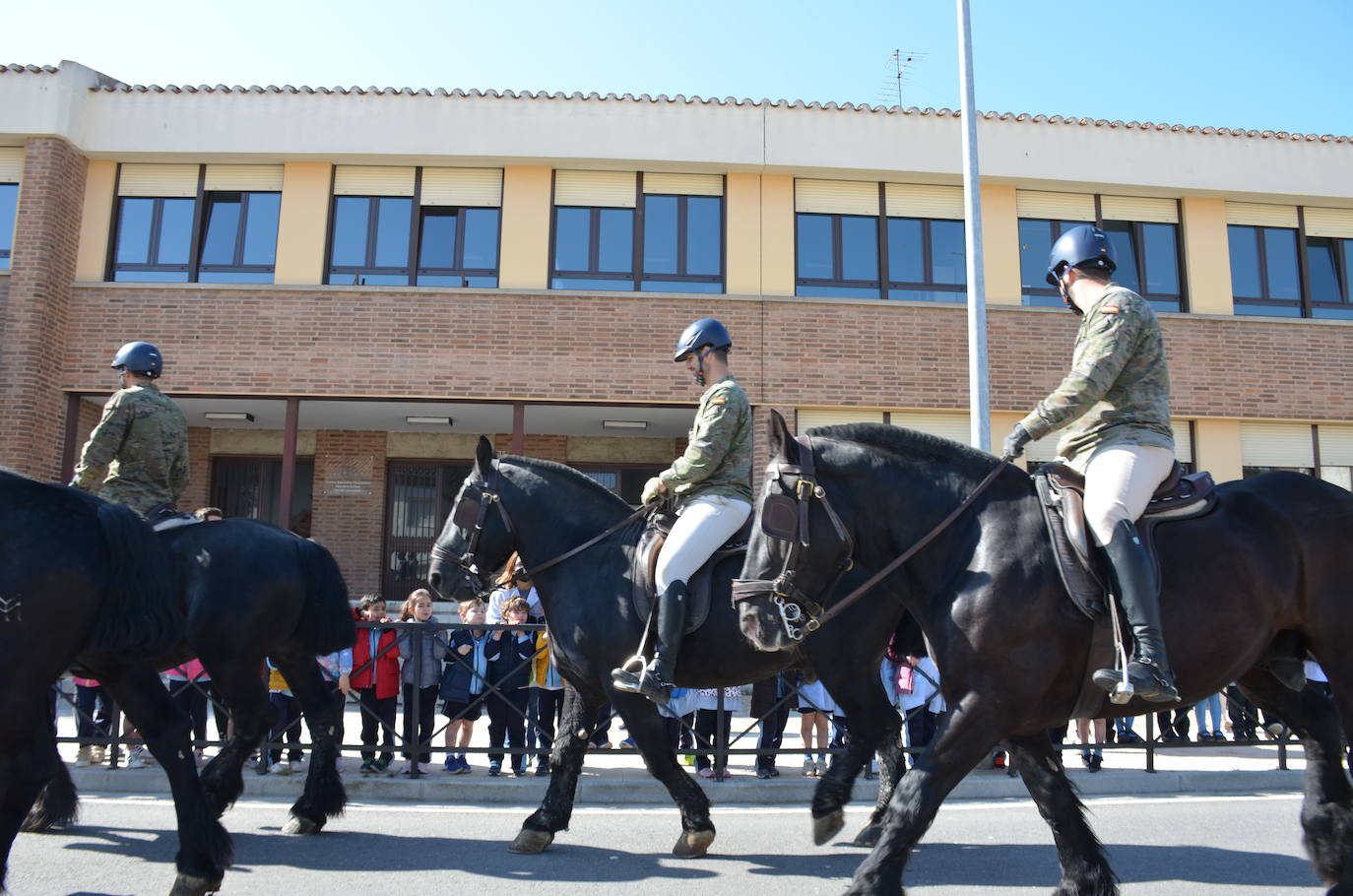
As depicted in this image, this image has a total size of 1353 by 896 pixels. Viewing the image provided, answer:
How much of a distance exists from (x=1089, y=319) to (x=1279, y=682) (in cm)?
208

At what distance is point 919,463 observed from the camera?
4.40 metres

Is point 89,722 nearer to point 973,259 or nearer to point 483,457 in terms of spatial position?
point 483,457

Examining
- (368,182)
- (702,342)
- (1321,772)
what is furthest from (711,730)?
(368,182)

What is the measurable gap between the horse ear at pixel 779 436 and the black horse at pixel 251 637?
3.86 meters

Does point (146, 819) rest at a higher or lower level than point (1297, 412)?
lower

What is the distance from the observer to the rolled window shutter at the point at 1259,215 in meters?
17.6

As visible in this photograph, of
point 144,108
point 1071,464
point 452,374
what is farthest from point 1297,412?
point 144,108

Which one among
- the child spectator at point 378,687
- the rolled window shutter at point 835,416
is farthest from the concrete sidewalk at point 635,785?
the rolled window shutter at point 835,416

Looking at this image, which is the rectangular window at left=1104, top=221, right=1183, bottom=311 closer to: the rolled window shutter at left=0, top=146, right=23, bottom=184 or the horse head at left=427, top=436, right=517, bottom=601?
the horse head at left=427, top=436, right=517, bottom=601

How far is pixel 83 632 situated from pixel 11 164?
50.0 feet

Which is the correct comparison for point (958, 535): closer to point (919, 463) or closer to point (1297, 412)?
point (919, 463)

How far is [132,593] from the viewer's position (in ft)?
15.4

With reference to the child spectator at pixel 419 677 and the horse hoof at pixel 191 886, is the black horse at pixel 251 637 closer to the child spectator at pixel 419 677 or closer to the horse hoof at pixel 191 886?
the horse hoof at pixel 191 886

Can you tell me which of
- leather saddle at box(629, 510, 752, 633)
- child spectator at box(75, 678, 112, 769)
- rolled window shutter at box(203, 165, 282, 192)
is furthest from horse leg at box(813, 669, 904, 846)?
rolled window shutter at box(203, 165, 282, 192)
